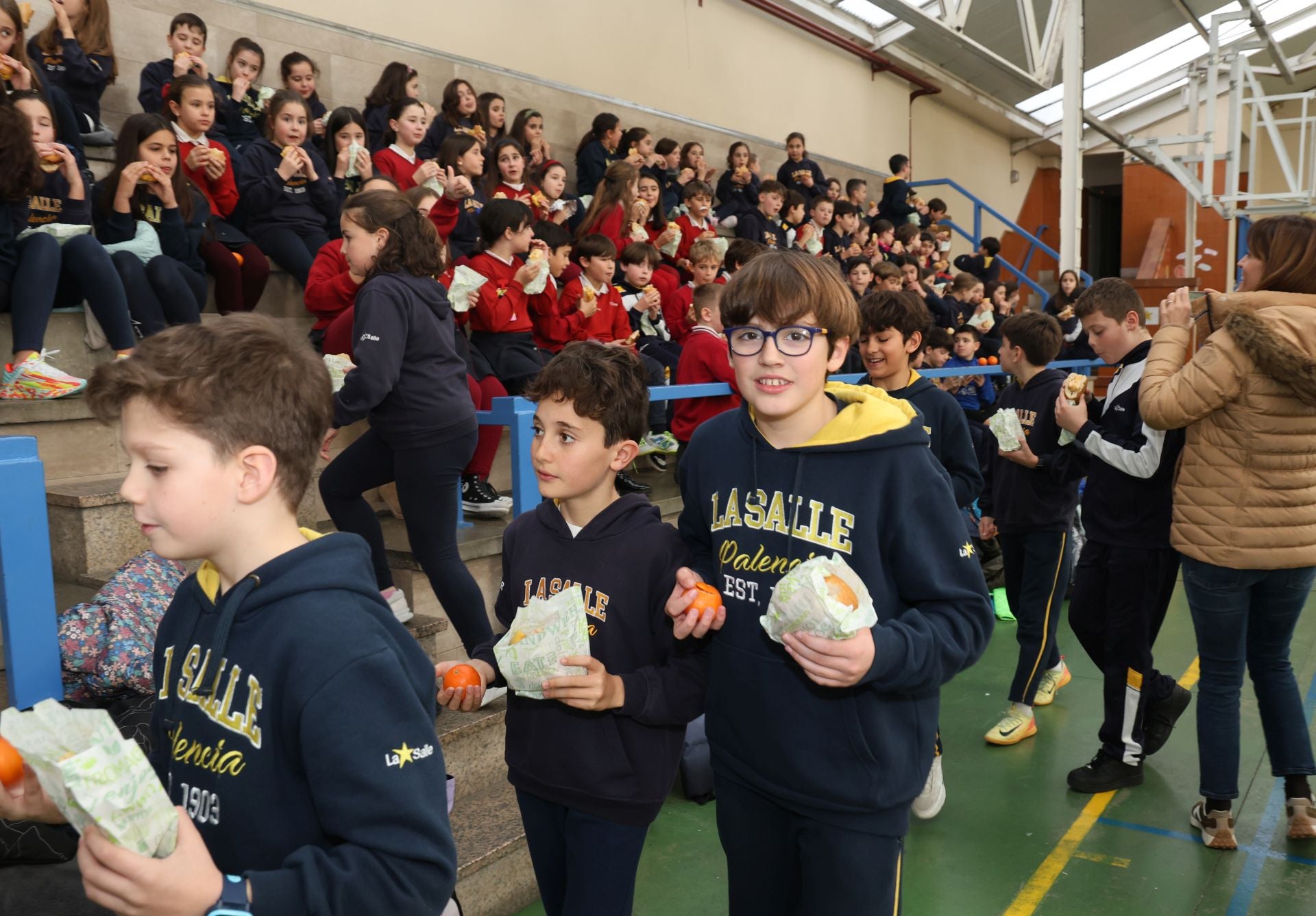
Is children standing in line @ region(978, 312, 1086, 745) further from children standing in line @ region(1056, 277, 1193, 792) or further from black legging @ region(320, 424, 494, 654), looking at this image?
black legging @ region(320, 424, 494, 654)

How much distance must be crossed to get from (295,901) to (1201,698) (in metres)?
3.11

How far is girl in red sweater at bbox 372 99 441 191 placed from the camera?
5.99 meters

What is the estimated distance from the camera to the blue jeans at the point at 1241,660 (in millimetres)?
3107

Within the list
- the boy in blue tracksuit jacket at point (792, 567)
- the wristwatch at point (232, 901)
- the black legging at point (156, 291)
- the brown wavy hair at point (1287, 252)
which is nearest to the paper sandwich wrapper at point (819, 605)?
the boy in blue tracksuit jacket at point (792, 567)

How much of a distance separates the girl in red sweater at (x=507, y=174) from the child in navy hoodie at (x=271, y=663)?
217 inches

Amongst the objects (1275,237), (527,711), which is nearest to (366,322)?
(527,711)

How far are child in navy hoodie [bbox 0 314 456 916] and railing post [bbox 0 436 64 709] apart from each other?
2.93 ft

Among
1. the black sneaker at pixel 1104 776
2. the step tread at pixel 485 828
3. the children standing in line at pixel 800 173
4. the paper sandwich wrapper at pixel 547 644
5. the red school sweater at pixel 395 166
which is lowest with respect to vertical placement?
the black sneaker at pixel 1104 776

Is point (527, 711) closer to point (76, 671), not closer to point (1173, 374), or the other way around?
point (76, 671)

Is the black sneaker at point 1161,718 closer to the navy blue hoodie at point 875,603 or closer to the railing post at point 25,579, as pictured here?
the navy blue hoodie at point 875,603

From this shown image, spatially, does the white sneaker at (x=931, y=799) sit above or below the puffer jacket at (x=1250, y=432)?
below

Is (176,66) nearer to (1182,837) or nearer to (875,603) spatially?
(875,603)

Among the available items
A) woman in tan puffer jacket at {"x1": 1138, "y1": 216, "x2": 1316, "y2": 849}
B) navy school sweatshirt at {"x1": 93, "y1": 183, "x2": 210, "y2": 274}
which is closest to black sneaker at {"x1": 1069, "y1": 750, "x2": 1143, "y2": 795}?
woman in tan puffer jacket at {"x1": 1138, "y1": 216, "x2": 1316, "y2": 849}

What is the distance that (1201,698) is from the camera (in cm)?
325
